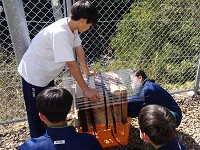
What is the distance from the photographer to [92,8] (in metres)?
2.15

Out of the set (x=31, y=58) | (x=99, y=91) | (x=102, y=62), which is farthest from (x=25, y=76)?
(x=102, y=62)

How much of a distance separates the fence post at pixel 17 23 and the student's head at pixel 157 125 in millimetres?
1121

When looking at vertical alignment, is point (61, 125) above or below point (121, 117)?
above

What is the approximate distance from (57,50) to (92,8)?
396 mm

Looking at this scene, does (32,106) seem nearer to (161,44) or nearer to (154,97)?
(154,97)

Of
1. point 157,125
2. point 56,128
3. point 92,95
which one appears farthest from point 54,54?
Result: point 157,125

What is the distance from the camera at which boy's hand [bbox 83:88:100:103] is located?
2.28m

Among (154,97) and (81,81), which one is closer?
(81,81)

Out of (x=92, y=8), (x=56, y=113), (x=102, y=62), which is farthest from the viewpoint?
(x=102, y=62)

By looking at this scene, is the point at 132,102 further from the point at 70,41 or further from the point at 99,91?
the point at 70,41

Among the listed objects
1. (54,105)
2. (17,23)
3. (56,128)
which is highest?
(17,23)

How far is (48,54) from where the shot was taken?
2.33m

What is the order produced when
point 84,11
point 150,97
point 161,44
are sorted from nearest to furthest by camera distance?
point 84,11 → point 150,97 → point 161,44

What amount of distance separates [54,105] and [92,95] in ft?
1.47
